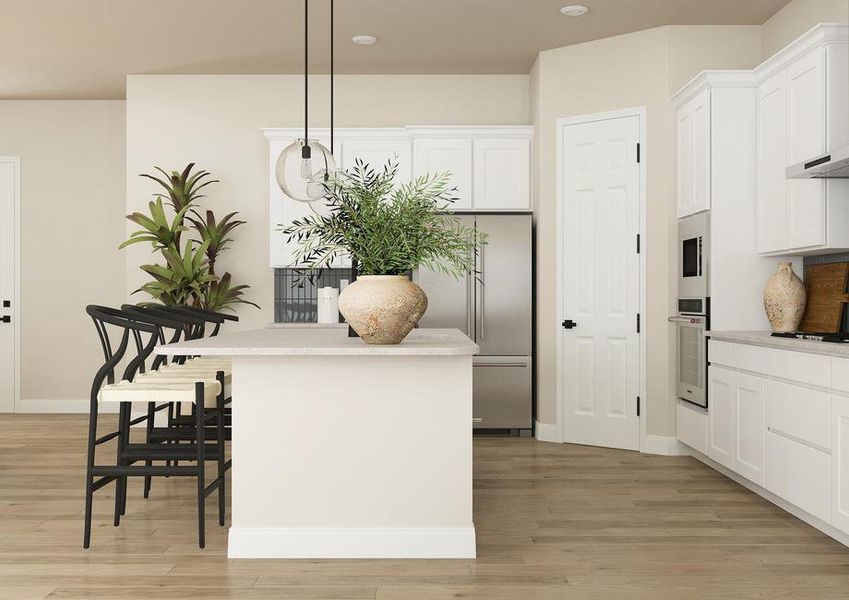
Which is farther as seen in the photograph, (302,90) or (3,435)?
(302,90)

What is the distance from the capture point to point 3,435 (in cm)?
631

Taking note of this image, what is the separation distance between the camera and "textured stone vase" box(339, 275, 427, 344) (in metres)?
3.17

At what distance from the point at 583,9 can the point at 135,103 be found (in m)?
3.82

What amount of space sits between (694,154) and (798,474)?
2.22 m

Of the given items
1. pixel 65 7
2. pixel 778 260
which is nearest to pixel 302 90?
pixel 65 7

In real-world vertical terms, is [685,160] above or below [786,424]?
above

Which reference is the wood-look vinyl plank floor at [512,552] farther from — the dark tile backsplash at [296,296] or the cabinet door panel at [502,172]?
the cabinet door panel at [502,172]

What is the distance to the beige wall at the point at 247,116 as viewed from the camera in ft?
22.2

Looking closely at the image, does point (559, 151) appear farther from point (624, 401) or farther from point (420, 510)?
point (420, 510)

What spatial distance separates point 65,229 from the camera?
7.55 meters

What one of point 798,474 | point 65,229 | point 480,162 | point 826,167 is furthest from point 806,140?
point 65,229

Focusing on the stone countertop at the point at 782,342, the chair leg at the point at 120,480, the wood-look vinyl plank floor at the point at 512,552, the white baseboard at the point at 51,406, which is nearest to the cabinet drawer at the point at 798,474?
the wood-look vinyl plank floor at the point at 512,552

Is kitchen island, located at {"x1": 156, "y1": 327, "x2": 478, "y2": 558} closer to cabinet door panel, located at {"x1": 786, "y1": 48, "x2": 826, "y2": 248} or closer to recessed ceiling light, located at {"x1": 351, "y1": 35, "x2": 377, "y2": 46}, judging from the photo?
cabinet door panel, located at {"x1": 786, "y1": 48, "x2": 826, "y2": 248}

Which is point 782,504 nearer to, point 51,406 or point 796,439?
point 796,439
